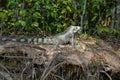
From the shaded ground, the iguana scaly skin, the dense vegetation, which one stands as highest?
the dense vegetation

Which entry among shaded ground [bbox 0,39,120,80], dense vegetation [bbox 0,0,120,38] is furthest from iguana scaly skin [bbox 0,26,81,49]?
dense vegetation [bbox 0,0,120,38]

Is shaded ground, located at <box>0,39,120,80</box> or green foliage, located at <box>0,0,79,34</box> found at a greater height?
green foliage, located at <box>0,0,79,34</box>

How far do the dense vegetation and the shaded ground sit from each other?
2.12 feet

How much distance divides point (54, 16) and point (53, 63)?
121 cm

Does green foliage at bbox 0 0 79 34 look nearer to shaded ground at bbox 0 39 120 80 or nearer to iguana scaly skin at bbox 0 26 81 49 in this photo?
iguana scaly skin at bbox 0 26 81 49

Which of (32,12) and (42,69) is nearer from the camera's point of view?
(42,69)

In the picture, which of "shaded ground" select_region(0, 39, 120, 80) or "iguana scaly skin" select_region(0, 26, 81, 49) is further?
"iguana scaly skin" select_region(0, 26, 81, 49)

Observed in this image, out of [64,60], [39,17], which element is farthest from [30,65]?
[39,17]

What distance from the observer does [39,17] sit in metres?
5.55

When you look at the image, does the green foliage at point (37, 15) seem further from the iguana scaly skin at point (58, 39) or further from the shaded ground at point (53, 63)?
the shaded ground at point (53, 63)

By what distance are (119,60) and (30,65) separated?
142 centimetres

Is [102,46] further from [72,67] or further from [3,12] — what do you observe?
[3,12]

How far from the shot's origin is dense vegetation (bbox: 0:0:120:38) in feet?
18.2

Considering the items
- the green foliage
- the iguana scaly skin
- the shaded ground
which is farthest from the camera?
the green foliage
